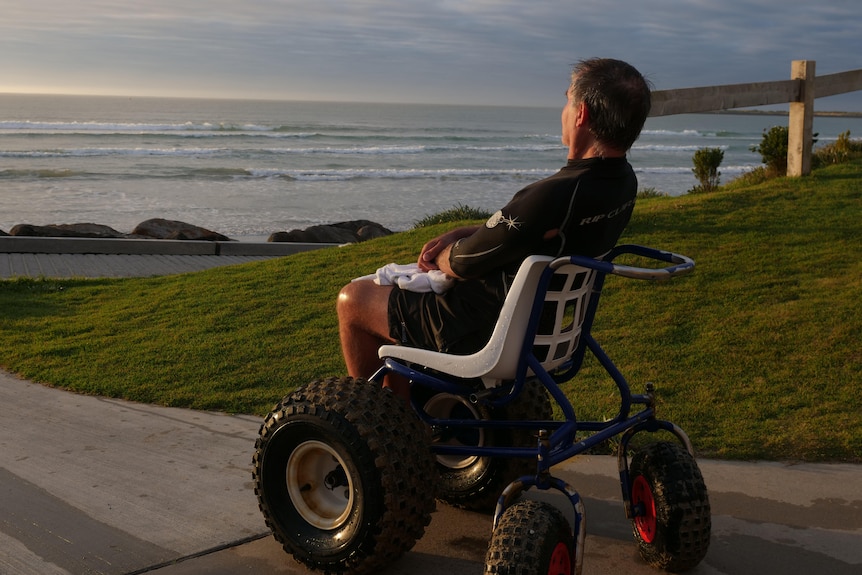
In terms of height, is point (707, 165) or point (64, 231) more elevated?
point (707, 165)

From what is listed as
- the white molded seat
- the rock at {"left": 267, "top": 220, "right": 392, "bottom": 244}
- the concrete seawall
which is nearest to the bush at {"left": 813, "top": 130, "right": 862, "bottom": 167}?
the concrete seawall

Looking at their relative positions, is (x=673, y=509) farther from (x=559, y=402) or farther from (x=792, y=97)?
(x=792, y=97)

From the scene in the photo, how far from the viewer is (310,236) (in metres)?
16.8

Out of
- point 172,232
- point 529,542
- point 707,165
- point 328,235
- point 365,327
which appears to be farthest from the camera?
point 328,235

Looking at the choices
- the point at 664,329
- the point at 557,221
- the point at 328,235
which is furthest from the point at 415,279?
the point at 328,235

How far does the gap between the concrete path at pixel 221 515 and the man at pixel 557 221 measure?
862mm

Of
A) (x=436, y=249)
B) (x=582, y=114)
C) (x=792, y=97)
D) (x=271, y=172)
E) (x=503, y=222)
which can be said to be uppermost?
(x=792, y=97)

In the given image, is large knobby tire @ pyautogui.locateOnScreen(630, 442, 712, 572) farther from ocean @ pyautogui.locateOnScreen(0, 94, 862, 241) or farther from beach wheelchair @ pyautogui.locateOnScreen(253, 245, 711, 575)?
ocean @ pyautogui.locateOnScreen(0, 94, 862, 241)

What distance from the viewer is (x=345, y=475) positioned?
310 cm

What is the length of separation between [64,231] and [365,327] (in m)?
14.4

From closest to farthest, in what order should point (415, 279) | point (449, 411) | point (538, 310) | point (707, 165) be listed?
point (538, 310) → point (415, 279) → point (449, 411) → point (707, 165)

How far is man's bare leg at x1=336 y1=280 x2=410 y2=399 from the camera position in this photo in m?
3.31

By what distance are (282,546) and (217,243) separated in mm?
10455

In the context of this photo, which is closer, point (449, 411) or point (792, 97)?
point (449, 411)
